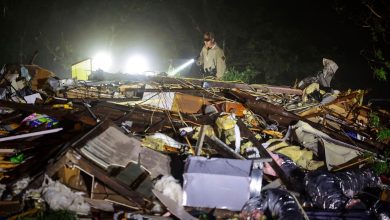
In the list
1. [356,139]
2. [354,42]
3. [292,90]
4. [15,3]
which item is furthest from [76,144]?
[15,3]

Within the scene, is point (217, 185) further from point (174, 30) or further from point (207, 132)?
point (174, 30)

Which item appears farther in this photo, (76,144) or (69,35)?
(69,35)

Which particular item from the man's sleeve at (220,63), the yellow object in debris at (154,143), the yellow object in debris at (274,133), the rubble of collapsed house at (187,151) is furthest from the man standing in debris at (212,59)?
the yellow object in debris at (154,143)

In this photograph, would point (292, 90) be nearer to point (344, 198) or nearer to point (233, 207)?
point (344, 198)

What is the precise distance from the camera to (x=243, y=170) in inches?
202

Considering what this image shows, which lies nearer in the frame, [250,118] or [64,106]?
[64,106]

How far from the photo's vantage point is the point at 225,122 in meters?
6.76

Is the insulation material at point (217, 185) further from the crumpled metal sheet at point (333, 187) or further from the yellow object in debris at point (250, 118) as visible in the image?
the yellow object in debris at point (250, 118)

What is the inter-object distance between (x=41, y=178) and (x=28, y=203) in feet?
1.22

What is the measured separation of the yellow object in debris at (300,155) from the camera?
21.2 feet

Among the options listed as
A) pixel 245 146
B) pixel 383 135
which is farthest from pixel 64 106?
pixel 383 135

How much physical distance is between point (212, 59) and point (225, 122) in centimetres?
481

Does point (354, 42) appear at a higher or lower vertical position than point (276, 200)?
higher

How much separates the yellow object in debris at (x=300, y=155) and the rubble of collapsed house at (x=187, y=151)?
2 cm
